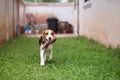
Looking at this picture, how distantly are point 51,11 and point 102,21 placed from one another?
1009cm

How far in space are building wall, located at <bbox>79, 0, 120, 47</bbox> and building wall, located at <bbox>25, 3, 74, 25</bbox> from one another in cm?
601

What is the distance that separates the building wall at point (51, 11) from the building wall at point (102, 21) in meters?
6.01

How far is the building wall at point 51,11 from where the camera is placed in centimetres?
1984

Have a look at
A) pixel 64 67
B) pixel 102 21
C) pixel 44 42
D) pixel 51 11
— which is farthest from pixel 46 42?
pixel 51 11

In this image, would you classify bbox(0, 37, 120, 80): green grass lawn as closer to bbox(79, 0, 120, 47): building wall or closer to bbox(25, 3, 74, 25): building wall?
bbox(79, 0, 120, 47): building wall

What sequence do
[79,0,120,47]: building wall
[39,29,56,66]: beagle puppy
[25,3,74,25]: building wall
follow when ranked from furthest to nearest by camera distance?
[25,3,74,25]: building wall → [79,0,120,47]: building wall → [39,29,56,66]: beagle puppy

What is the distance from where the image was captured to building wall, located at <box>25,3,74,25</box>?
19844mm

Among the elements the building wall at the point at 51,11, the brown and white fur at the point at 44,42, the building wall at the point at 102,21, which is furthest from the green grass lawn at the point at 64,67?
the building wall at the point at 51,11

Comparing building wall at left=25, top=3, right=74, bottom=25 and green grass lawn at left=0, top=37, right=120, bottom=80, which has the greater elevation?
building wall at left=25, top=3, right=74, bottom=25

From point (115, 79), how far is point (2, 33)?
20.4 feet

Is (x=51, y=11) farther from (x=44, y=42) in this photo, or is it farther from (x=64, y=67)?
(x=64, y=67)

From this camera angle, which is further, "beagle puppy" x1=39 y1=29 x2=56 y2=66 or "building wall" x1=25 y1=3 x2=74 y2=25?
"building wall" x1=25 y1=3 x2=74 y2=25

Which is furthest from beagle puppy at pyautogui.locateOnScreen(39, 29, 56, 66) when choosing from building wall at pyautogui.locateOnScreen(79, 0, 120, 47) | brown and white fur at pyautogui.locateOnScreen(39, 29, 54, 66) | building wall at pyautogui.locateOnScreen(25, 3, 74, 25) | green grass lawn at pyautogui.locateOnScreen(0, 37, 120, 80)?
building wall at pyautogui.locateOnScreen(25, 3, 74, 25)

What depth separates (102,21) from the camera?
10.2 meters
